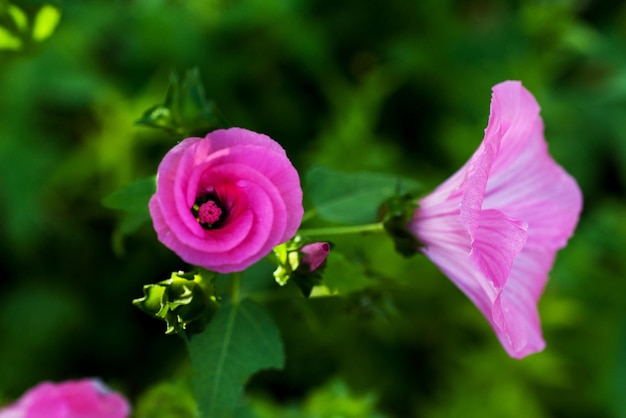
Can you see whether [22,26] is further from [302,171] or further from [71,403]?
[302,171]

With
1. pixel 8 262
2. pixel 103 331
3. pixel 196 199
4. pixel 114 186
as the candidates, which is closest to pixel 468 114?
pixel 114 186

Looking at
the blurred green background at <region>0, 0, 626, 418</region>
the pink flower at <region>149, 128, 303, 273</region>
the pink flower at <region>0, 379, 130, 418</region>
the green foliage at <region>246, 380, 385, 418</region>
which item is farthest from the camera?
the blurred green background at <region>0, 0, 626, 418</region>

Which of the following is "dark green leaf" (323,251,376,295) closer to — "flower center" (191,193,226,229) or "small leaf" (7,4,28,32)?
"flower center" (191,193,226,229)

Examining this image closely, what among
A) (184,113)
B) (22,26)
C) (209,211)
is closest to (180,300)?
(209,211)

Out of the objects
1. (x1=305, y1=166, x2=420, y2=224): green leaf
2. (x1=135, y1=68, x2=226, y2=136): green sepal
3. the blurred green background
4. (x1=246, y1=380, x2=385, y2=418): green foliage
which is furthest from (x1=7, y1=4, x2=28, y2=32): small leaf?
the blurred green background

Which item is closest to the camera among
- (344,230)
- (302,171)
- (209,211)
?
(209,211)

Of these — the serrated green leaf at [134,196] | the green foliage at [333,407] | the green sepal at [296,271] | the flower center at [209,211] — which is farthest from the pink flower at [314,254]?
the green foliage at [333,407]

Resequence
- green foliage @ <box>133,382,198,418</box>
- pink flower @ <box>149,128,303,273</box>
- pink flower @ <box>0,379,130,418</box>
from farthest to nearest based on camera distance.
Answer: green foliage @ <box>133,382,198,418</box>, pink flower @ <box>0,379,130,418</box>, pink flower @ <box>149,128,303,273</box>
